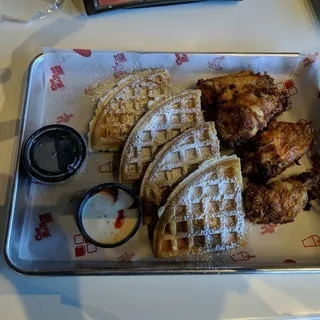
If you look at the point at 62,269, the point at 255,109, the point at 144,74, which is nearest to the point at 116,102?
the point at 144,74

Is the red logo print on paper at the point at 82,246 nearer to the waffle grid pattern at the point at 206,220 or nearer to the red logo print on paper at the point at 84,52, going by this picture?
the waffle grid pattern at the point at 206,220

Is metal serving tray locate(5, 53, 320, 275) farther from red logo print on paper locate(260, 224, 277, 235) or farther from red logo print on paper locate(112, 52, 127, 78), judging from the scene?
red logo print on paper locate(112, 52, 127, 78)

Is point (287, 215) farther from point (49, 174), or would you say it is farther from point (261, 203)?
point (49, 174)

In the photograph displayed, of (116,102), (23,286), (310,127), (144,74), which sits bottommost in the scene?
(23,286)

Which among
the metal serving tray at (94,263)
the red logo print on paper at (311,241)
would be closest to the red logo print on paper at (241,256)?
the metal serving tray at (94,263)

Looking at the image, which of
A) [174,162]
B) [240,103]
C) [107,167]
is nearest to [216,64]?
[240,103]

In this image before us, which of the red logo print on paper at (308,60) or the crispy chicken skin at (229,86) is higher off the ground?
the red logo print on paper at (308,60)

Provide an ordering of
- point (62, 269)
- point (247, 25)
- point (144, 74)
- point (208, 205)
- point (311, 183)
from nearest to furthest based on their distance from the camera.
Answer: point (62, 269) < point (208, 205) < point (311, 183) < point (144, 74) < point (247, 25)
